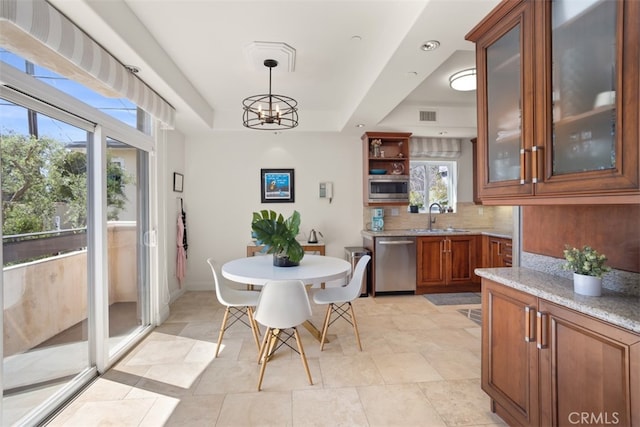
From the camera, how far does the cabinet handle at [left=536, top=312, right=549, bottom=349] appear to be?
1388mm

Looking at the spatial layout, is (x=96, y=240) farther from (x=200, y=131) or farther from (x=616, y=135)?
(x=616, y=135)

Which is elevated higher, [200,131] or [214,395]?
[200,131]

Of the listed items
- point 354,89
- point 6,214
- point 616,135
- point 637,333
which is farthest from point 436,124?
point 6,214

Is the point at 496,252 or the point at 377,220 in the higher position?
the point at 377,220

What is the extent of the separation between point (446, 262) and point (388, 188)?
4.62 feet

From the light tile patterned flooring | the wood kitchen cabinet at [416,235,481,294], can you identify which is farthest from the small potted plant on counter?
the light tile patterned flooring

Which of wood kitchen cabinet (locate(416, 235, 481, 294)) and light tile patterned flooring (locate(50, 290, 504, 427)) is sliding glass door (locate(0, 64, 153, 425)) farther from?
wood kitchen cabinet (locate(416, 235, 481, 294))

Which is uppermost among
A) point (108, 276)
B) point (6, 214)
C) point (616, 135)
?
point (616, 135)

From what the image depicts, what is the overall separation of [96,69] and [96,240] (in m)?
1.27

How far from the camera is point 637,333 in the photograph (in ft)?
3.32

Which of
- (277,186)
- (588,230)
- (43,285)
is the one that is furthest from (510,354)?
(277,186)

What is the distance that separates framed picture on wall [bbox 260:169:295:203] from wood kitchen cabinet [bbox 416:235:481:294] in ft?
7.01

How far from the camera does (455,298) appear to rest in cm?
424

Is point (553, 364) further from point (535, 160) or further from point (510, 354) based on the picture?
point (535, 160)
